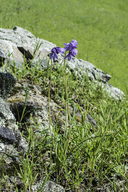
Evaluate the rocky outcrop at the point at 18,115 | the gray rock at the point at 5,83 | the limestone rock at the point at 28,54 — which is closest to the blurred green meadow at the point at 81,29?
the limestone rock at the point at 28,54

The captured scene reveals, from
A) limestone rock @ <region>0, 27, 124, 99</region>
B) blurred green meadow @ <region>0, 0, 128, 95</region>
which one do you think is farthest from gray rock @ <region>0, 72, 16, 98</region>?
blurred green meadow @ <region>0, 0, 128, 95</region>

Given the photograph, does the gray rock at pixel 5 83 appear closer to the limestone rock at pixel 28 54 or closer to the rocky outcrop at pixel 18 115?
the rocky outcrop at pixel 18 115

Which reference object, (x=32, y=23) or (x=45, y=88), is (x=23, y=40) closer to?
(x=45, y=88)

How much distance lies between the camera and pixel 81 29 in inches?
473

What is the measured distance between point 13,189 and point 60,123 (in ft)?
3.93

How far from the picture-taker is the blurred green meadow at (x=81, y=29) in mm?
8016

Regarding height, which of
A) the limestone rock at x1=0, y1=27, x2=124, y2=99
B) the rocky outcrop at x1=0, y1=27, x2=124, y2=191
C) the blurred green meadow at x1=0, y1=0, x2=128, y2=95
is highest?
the blurred green meadow at x1=0, y1=0, x2=128, y2=95

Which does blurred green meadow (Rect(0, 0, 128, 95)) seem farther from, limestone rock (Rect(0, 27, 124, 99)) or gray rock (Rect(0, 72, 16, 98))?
gray rock (Rect(0, 72, 16, 98))

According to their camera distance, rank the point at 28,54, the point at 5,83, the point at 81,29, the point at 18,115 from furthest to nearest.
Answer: the point at 81,29 < the point at 28,54 < the point at 5,83 < the point at 18,115

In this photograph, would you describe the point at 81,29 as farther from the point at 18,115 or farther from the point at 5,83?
the point at 18,115

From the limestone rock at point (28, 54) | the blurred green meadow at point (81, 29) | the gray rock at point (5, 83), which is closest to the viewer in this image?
the gray rock at point (5, 83)

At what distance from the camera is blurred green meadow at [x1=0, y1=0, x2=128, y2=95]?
26.3ft

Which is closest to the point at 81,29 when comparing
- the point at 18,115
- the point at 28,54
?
the point at 28,54

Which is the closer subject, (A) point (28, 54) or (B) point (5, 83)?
(B) point (5, 83)
